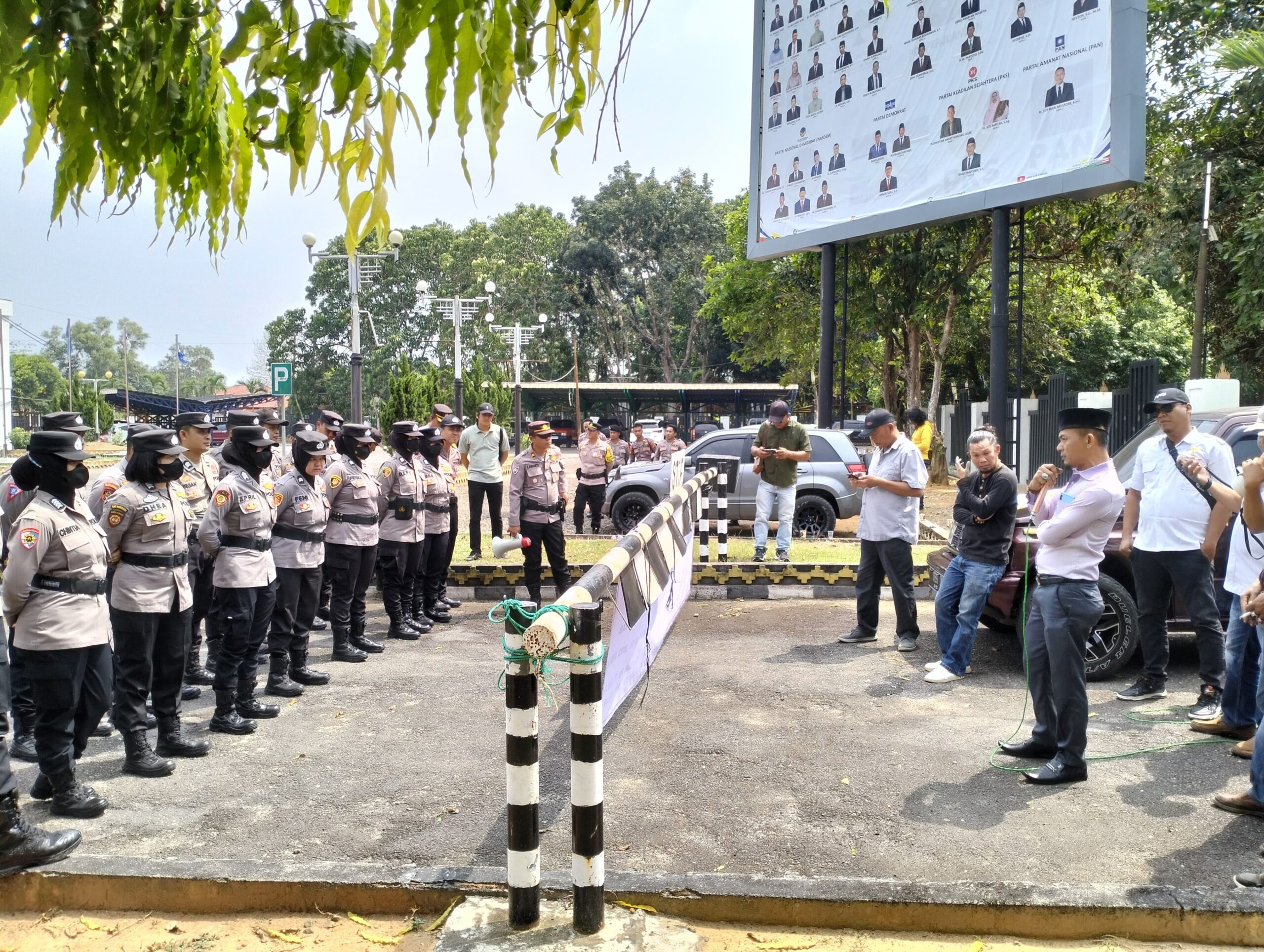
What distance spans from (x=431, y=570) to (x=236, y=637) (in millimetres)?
3560

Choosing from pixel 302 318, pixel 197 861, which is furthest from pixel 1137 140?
pixel 302 318

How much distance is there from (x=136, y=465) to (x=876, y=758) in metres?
4.46

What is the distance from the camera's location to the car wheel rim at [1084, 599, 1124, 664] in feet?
22.9

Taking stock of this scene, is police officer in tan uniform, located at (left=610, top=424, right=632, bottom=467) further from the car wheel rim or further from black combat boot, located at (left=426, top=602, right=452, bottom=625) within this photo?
the car wheel rim

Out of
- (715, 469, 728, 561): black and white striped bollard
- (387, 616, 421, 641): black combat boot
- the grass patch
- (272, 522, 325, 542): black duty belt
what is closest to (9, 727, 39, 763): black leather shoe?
(272, 522, 325, 542): black duty belt

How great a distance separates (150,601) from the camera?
5496 mm

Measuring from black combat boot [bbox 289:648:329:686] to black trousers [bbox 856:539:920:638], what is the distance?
4.30 metres

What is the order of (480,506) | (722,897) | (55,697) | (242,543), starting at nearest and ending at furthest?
1. (722,897)
2. (55,697)
3. (242,543)
4. (480,506)

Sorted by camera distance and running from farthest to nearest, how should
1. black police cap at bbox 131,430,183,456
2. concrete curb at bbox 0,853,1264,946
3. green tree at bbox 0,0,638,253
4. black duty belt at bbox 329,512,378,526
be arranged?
black duty belt at bbox 329,512,378,526, black police cap at bbox 131,430,183,456, concrete curb at bbox 0,853,1264,946, green tree at bbox 0,0,638,253

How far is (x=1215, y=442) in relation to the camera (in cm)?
630

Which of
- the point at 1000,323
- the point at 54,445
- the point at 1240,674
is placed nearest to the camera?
the point at 54,445

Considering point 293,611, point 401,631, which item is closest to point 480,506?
point 401,631

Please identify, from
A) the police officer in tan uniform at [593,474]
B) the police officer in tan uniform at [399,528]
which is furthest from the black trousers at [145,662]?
the police officer in tan uniform at [593,474]

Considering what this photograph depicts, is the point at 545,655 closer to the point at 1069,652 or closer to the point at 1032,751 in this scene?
the point at 1069,652
